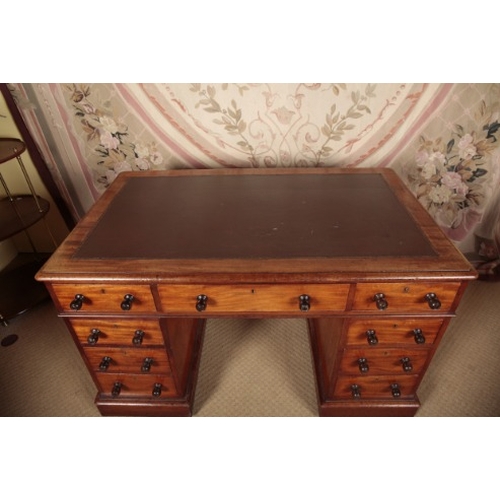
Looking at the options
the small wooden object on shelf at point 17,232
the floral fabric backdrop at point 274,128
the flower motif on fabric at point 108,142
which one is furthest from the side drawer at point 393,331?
the small wooden object on shelf at point 17,232

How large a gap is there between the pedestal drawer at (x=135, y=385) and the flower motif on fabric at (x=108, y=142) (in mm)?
953

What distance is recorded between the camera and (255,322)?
184 centimetres

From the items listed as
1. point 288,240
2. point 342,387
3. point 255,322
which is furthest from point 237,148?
point 342,387

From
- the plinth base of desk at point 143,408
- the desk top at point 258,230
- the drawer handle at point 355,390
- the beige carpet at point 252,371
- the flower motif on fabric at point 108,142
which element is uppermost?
the flower motif on fabric at point 108,142

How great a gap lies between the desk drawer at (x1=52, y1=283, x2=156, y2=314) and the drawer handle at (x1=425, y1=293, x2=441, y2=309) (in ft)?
2.79

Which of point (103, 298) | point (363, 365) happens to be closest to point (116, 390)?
point (103, 298)

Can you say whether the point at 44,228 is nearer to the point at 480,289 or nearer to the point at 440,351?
the point at 440,351

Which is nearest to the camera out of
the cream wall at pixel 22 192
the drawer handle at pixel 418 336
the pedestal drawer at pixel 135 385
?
the drawer handle at pixel 418 336

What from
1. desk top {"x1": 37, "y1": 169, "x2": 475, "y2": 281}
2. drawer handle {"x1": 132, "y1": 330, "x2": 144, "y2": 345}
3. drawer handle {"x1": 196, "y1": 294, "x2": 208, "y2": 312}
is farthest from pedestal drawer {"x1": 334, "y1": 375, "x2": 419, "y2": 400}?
drawer handle {"x1": 132, "y1": 330, "x2": 144, "y2": 345}

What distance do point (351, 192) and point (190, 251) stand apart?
0.69 metres

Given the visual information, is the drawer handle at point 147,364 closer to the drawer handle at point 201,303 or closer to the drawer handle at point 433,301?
the drawer handle at point 201,303

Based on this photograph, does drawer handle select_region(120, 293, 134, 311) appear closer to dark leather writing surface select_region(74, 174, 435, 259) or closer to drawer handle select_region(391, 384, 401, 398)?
dark leather writing surface select_region(74, 174, 435, 259)

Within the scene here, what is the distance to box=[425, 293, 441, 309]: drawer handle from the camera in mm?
981

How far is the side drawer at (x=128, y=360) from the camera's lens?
1.21m
